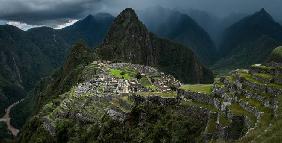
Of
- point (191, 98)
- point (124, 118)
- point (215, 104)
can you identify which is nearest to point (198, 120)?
point (215, 104)

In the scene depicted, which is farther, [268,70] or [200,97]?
[268,70]

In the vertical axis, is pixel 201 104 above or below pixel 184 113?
above

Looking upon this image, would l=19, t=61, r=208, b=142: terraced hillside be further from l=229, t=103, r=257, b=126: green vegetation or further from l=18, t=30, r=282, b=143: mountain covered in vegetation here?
l=229, t=103, r=257, b=126: green vegetation

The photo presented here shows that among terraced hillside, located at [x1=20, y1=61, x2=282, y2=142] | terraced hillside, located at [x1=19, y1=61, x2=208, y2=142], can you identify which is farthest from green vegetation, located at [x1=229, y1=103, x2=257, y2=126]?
terraced hillside, located at [x1=19, y1=61, x2=208, y2=142]

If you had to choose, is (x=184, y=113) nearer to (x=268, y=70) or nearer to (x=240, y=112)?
(x=268, y=70)

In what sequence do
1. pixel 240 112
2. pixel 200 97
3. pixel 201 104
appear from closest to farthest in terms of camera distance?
1. pixel 240 112
2. pixel 201 104
3. pixel 200 97

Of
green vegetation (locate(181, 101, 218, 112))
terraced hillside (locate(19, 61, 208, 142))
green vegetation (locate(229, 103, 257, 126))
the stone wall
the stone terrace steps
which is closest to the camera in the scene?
green vegetation (locate(229, 103, 257, 126))

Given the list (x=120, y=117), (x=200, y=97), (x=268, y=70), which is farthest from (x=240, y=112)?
(x=120, y=117)

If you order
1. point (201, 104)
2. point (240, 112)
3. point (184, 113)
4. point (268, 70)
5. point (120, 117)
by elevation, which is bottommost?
point (120, 117)

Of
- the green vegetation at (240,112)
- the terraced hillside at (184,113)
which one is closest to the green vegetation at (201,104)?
the terraced hillside at (184,113)

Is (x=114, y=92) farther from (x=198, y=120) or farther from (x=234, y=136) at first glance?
(x=234, y=136)
